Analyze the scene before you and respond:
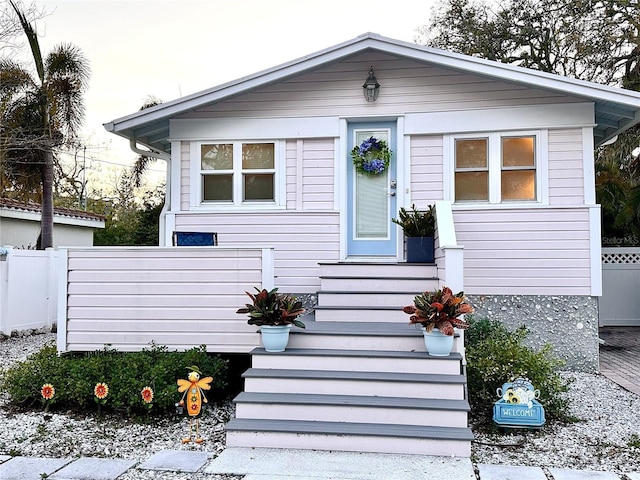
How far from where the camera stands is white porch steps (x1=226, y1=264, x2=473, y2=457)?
13.0 ft

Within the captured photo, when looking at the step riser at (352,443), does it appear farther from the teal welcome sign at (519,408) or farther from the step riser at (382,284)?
the step riser at (382,284)

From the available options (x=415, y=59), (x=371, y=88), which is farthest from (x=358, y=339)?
(x=415, y=59)

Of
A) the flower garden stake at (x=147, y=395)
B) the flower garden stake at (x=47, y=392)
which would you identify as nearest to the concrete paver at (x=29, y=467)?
the flower garden stake at (x=147, y=395)

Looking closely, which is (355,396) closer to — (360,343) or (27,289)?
(360,343)

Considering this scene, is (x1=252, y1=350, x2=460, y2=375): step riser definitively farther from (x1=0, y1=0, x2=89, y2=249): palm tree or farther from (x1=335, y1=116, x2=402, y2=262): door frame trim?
(x1=0, y1=0, x2=89, y2=249): palm tree

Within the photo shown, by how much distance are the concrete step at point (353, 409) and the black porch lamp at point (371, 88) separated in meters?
3.99

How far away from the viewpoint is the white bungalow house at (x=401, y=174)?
21.6 feet

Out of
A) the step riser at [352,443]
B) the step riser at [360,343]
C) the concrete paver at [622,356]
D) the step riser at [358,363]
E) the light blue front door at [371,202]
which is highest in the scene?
the light blue front door at [371,202]

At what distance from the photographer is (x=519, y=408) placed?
14.5 ft

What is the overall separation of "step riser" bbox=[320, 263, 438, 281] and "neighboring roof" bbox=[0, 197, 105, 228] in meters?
9.52

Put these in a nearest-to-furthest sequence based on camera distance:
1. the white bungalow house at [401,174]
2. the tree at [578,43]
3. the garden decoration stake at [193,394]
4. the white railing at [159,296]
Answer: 1. the garden decoration stake at [193,394]
2. the white railing at [159,296]
3. the white bungalow house at [401,174]
4. the tree at [578,43]

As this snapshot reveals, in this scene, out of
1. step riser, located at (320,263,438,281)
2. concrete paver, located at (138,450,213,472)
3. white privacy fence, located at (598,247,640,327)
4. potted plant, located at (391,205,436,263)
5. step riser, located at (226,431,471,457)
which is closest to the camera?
concrete paver, located at (138,450,213,472)

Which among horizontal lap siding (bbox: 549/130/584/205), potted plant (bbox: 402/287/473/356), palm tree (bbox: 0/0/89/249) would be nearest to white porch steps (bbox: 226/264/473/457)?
potted plant (bbox: 402/287/473/356)

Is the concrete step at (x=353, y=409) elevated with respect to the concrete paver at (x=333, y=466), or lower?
elevated
